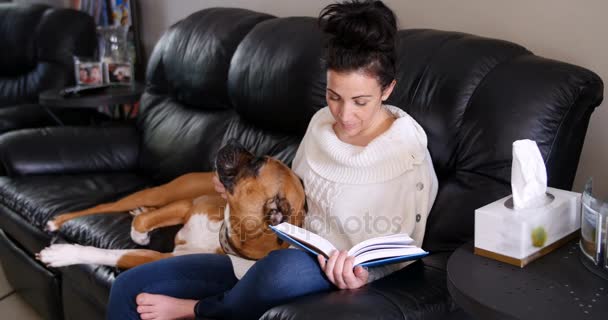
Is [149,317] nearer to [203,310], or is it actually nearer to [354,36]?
[203,310]

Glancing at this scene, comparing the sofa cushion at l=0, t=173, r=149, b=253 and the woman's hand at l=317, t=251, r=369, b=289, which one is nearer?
the woman's hand at l=317, t=251, r=369, b=289

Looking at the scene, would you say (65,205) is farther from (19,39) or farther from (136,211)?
(19,39)

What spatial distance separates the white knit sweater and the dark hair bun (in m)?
0.20

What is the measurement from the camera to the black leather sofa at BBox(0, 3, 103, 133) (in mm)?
3598

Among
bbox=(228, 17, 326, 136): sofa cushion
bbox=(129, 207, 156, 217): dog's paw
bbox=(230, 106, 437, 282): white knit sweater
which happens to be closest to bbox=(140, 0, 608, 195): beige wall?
bbox=(228, 17, 326, 136): sofa cushion

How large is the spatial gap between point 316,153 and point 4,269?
160 centimetres

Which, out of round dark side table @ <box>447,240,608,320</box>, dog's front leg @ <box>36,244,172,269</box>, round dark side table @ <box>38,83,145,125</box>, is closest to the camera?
round dark side table @ <box>447,240,608,320</box>

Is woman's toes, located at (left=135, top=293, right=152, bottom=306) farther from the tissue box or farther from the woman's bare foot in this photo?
the tissue box

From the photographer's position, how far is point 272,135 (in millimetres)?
2229

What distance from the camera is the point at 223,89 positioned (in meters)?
2.46

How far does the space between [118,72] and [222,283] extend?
1851mm

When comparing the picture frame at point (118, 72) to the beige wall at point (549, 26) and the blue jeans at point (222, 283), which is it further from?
the blue jeans at point (222, 283)

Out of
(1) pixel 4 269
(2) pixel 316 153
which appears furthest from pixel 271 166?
(1) pixel 4 269

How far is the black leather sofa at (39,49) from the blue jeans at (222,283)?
2.21 m
